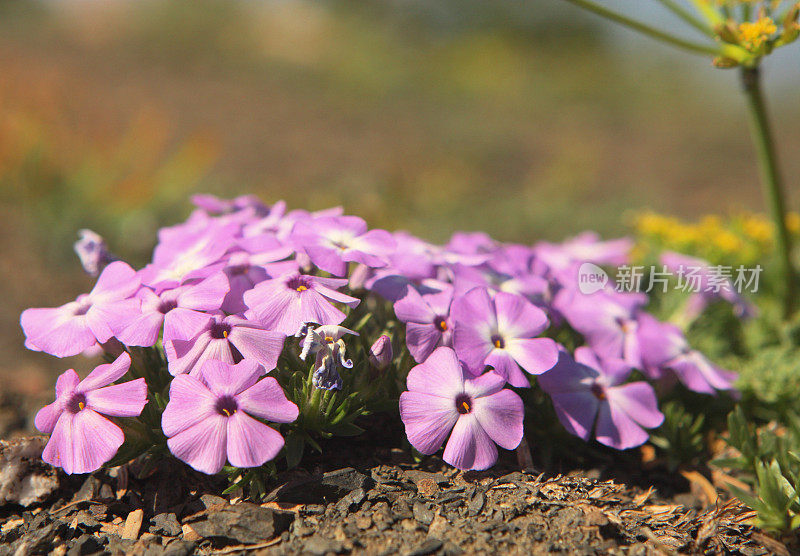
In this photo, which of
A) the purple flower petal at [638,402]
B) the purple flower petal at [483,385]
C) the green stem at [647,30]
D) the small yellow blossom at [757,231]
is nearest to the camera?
the purple flower petal at [483,385]

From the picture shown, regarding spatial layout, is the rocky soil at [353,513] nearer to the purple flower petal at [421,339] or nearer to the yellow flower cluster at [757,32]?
the purple flower petal at [421,339]

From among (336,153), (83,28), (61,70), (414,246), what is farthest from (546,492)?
(83,28)

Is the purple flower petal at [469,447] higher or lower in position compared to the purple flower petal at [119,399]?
lower

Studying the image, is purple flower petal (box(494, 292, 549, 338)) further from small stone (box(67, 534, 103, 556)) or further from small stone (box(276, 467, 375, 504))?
small stone (box(67, 534, 103, 556))

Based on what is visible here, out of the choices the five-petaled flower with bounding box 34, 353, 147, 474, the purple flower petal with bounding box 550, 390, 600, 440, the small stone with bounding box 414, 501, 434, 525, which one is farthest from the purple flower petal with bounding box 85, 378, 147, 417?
the purple flower petal with bounding box 550, 390, 600, 440

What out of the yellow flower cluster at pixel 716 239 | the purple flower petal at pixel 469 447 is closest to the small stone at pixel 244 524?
the purple flower petal at pixel 469 447

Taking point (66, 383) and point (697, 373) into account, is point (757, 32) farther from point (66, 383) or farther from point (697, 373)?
point (66, 383)

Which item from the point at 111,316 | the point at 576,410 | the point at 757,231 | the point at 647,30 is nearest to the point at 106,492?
the point at 111,316
